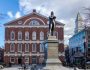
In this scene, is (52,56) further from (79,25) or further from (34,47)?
(34,47)

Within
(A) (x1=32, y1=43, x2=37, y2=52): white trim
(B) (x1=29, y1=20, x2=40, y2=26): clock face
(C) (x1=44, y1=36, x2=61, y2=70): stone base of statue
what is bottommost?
(C) (x1=44, y1=36, x2=61, y2=70): stone base of statue

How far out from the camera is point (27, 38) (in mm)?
94562

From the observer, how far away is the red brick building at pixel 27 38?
306 ft

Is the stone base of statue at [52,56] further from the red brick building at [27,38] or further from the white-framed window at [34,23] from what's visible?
the white-framed window at [34,23]

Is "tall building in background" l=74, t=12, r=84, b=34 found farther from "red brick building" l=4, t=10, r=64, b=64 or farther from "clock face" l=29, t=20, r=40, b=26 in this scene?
"clock face" l=29, t=20, r=40, b=26

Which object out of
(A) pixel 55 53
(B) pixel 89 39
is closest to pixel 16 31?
(B) pixel 89 39

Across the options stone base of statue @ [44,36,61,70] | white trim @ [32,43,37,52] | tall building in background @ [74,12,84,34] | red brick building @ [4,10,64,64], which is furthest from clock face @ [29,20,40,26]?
stone base of statue @ [44,36,61,70]

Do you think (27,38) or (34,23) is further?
(27,38)

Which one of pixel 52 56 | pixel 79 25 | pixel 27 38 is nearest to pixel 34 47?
pixel 27 38

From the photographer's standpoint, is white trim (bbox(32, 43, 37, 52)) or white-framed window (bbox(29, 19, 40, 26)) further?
white-framed window (bbox(29, 19, 40, 26))

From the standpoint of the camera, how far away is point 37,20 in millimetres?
94250

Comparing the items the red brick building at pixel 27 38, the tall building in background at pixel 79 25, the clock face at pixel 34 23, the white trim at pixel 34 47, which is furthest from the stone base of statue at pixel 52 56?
the clock face at pixel 34 23

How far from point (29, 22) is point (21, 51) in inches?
351

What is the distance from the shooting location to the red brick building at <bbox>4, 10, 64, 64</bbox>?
93.3 metres
